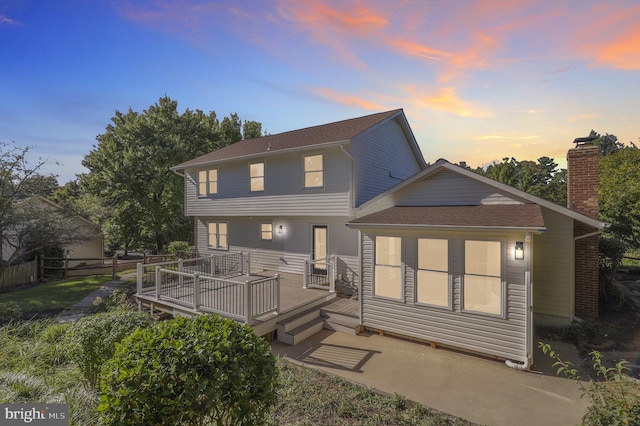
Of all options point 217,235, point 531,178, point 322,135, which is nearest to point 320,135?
point 322,135

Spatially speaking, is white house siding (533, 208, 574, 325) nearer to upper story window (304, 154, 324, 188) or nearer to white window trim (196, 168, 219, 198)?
upper story window (304, 154, 324, 188)

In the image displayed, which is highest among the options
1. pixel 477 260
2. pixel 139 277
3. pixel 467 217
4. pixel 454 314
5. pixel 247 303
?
pixel 467 217

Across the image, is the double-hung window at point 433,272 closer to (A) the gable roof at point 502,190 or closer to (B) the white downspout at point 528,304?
(B) the white downspout at point 528,304

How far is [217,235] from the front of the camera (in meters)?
16.2

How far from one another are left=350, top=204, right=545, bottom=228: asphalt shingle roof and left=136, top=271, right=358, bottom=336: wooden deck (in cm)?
311

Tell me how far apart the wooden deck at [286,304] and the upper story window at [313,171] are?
4166mm

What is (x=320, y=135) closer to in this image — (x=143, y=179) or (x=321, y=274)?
(x=321, y=274)

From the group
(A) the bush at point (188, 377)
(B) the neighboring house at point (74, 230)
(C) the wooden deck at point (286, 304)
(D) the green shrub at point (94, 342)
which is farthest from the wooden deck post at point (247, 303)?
(B) the neighboring house at point (74, 230)

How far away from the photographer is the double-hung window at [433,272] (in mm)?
7137

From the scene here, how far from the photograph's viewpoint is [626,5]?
7.58m

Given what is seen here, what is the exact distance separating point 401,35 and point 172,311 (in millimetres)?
11772

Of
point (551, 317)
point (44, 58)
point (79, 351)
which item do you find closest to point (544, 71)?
point (551, 317)

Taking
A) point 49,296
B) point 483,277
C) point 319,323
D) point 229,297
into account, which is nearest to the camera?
point 483,277

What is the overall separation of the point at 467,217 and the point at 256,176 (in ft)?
31.5
